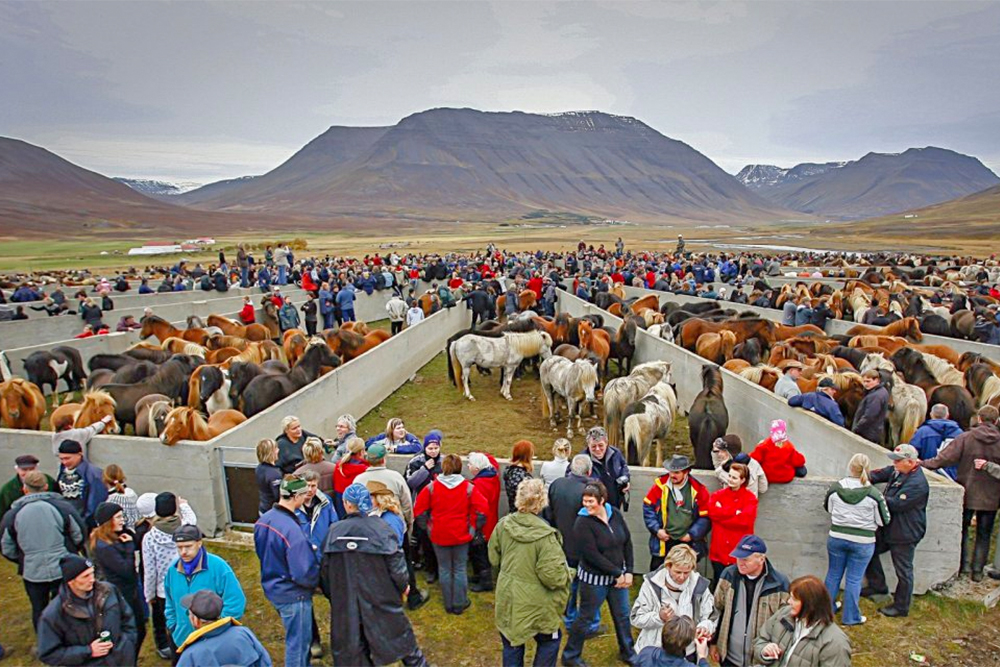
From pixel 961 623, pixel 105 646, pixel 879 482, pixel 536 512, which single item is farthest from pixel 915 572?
pixel 105 646

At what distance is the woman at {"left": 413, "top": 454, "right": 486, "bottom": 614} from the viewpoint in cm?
509

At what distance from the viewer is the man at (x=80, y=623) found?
3467 mm

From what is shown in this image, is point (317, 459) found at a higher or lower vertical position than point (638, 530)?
higher

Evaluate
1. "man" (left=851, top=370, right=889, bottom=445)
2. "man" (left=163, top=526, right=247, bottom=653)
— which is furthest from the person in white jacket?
"man" (left=851, top=370, right=889, bottom=445)

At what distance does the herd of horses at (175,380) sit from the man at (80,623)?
3.22 meters

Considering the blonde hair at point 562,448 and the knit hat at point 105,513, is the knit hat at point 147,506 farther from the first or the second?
the blonde hair at point 562,448

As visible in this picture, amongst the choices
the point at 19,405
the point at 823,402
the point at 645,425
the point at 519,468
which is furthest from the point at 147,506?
the point at 823,402

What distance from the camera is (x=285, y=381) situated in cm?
967

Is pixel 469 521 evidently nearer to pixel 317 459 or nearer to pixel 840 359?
pixel 317 459

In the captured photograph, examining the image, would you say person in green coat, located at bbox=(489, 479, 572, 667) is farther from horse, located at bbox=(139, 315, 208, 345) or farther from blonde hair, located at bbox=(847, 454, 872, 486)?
horse, located at bbox=(139, 315, 208, 345)

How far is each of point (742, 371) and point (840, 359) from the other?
5.57ft

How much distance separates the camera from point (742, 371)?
10102 mm

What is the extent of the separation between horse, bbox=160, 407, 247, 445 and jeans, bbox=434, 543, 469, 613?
133 inches

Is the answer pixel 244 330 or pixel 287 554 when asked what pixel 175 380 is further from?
pixel 287 554
